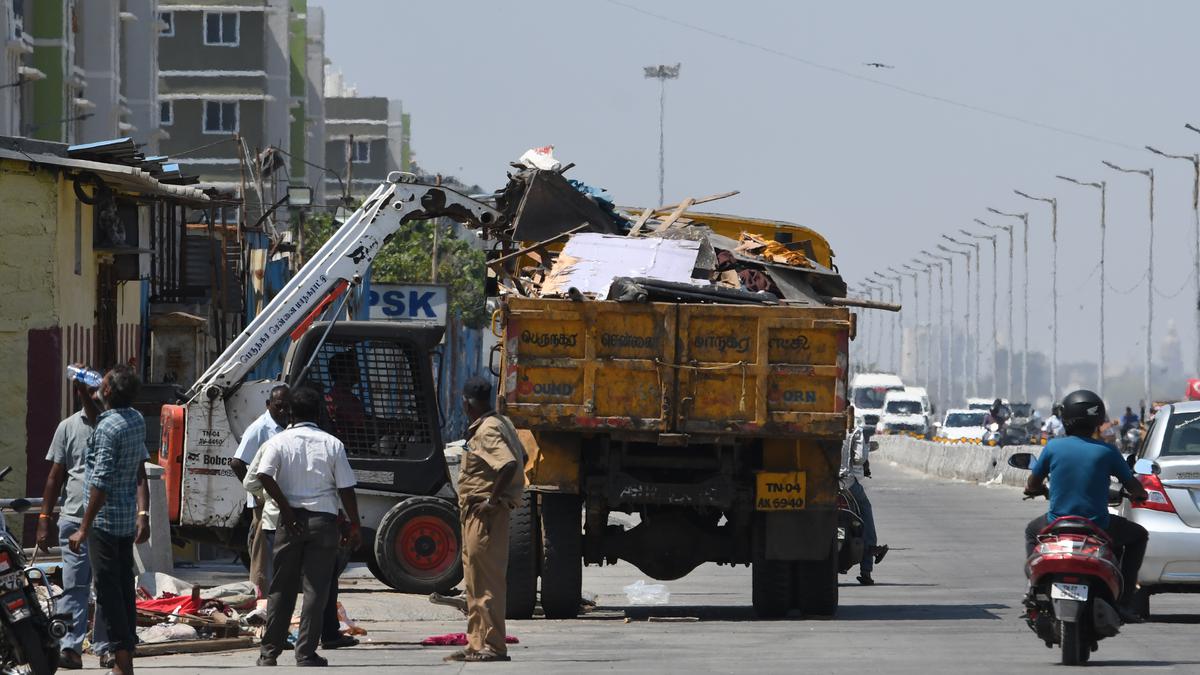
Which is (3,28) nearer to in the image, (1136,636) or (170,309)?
(170,309)

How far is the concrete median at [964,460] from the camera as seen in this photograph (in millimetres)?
46844

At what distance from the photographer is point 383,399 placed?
18.8 metres

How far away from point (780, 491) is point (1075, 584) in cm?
432

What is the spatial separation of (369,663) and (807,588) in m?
4.62

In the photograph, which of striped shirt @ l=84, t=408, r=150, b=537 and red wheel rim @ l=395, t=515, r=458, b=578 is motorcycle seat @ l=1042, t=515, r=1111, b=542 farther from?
red wheel rim @ l=395, t=515, r=458, b=578

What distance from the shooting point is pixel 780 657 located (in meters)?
13.4

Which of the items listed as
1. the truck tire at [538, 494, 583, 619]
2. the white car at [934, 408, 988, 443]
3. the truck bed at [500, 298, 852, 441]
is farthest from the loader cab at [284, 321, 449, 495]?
the white car at [934, 408, 988, 443]

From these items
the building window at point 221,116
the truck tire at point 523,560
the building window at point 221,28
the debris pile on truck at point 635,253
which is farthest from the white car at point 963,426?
the truck tire at point 523,560

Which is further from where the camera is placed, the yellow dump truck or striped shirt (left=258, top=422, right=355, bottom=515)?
the yellow dump truck

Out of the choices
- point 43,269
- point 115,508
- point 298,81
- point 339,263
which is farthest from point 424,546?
point 298,81

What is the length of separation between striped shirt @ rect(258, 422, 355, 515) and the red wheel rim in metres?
5.41

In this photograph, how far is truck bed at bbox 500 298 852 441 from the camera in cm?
1593

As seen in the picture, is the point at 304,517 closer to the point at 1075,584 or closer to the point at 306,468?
the point at 306,468

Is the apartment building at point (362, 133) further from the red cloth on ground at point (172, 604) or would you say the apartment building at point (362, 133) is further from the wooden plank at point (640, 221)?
the red cloth on ground at point (172, 604)
